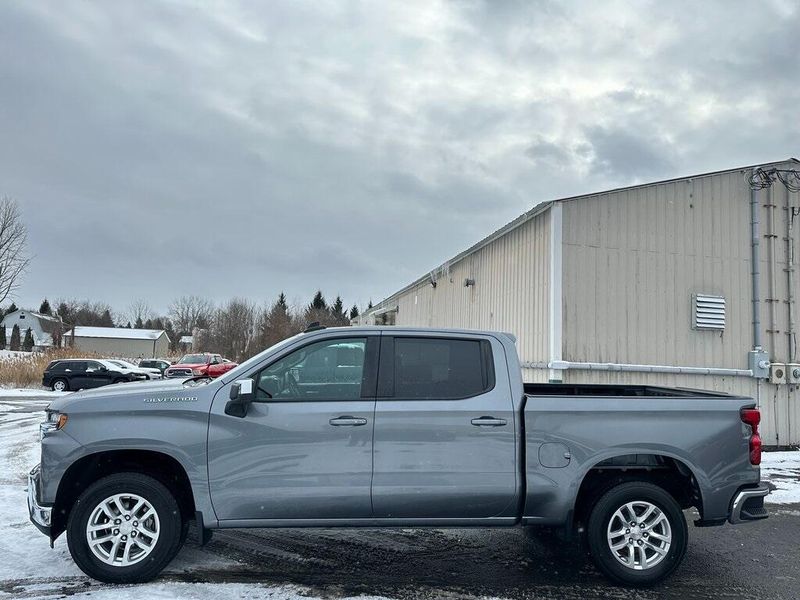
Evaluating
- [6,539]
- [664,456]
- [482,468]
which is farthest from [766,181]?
[6,539]

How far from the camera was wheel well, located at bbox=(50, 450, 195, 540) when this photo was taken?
4.55m

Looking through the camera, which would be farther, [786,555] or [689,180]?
[689,180]

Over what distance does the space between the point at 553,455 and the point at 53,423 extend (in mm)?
3681

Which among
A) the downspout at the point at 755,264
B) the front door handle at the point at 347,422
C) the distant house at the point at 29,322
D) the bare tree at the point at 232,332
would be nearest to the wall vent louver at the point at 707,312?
the downspout at the point at 755,264

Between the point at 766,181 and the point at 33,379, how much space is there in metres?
29.1

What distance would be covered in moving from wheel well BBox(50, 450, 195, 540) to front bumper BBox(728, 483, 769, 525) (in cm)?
410

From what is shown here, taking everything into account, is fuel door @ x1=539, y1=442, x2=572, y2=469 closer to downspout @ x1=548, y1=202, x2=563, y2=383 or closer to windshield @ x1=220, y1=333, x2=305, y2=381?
windshield @ x1=220, y1=333, x2=305, y2=381

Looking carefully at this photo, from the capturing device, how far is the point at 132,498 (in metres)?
4.49

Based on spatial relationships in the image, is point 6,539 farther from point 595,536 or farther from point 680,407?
point 680,407

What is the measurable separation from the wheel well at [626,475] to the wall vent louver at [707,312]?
295 inches

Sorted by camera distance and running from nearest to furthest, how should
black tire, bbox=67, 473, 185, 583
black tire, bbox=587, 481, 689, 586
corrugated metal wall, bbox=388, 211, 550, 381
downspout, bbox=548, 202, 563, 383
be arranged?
1. black tire, bbox=67, 473, 185, 583
2. black tire, bbox=587, 481, 689, 586
3. downspout, bbox=548, 202, 563, 383
4. corrugated metal wall, bbox=388, 211, 550, 381

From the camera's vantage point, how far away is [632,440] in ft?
15.5

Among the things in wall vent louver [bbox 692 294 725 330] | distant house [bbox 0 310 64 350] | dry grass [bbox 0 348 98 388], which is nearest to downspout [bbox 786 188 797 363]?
wall vent louver [bbox 692 294 725 330]

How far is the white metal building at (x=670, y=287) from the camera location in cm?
1106
